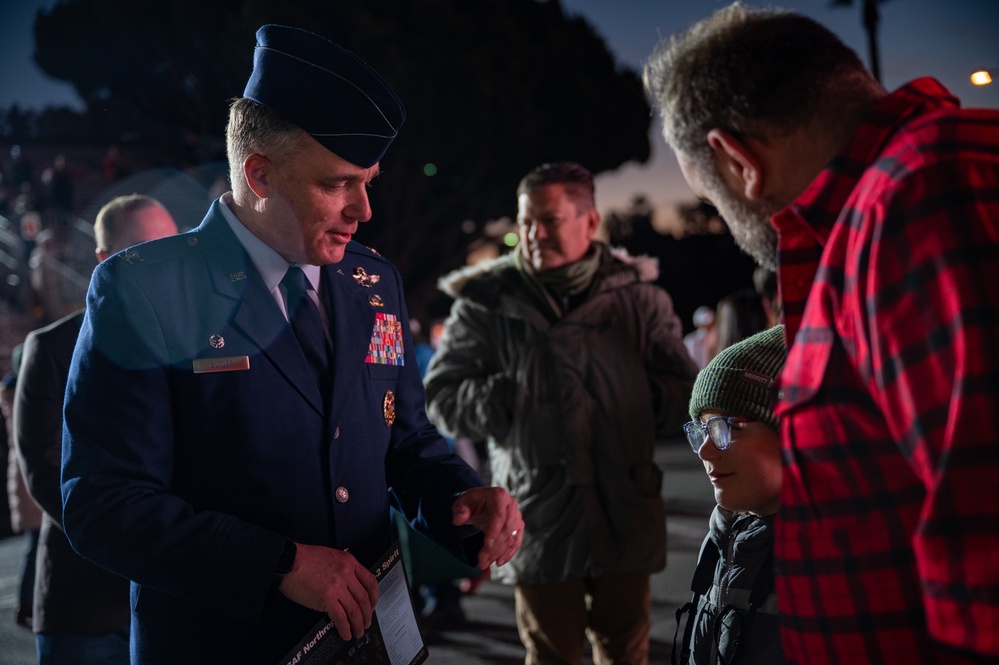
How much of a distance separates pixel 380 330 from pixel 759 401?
1.00 metres

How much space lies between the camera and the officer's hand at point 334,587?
1798 millimetres

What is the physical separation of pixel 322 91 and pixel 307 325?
0.55 metres

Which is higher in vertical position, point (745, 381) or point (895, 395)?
point (895, 395)

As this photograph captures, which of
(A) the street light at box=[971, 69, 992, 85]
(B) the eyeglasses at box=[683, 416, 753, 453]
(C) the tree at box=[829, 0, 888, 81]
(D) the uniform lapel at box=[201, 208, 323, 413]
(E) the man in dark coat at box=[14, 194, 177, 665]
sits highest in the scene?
(C) the tree at box=[829, 0, 888, 81]

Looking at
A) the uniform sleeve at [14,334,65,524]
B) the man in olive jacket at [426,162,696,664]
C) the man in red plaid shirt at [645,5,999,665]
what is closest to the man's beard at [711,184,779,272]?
the man in red plaid shirt at [645,5,999,665]

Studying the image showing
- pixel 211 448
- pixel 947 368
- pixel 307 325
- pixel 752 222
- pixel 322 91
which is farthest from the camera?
pixel 307 325

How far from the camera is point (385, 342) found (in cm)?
234

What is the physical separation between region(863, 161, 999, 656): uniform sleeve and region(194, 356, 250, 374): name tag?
4.34 feet

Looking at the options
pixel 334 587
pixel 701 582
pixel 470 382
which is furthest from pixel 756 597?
pixel 470 382

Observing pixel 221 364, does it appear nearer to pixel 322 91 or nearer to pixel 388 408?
pixel 388 408

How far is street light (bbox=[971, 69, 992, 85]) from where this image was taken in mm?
5430

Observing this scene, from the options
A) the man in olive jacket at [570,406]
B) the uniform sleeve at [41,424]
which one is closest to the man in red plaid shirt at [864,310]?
the man in olive jacket at [570,406]

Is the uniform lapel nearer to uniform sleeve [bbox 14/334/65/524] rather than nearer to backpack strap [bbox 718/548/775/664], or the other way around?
backpack strap [bbox 718/548/775/664]

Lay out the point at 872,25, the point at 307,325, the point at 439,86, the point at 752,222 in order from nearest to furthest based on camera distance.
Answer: the point at 752,222 < the point at 307,325 < the point at 872,25 < the point at 439,86
